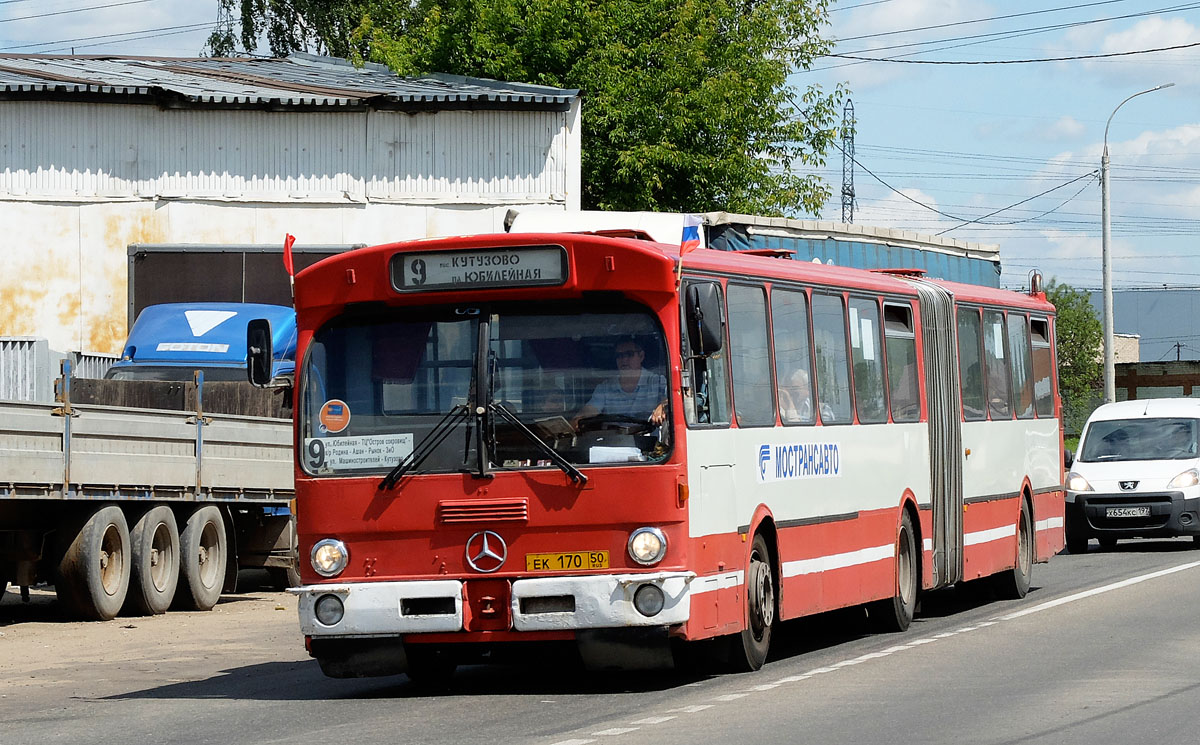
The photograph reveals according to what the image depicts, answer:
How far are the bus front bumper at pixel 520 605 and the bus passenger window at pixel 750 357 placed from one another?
5.64ft

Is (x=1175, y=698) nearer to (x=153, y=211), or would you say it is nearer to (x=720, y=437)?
(x=720, y=437)

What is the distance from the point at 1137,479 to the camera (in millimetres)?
25484

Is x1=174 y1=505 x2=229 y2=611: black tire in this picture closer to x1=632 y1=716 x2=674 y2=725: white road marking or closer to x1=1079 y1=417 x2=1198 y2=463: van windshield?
x1=632 y1=716 x2=674 y2=725: white road marking

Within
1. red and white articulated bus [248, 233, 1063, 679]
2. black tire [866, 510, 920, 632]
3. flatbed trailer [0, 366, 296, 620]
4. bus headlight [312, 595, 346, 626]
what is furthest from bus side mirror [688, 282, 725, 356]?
flatbed trailer [0, 366, 296, 620]

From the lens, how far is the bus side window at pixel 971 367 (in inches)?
680

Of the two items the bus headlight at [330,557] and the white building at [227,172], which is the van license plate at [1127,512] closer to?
the white building at [227,172]

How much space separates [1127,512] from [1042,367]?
243 inches

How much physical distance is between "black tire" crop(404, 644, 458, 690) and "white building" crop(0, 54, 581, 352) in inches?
862

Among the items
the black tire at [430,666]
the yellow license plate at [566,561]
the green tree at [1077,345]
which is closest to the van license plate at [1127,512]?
the black tire at [430,666]

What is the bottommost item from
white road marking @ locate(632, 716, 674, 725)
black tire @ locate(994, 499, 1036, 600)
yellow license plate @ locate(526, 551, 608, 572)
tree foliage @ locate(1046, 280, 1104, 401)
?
white road marking @ locate(632, 716, 674, 725)

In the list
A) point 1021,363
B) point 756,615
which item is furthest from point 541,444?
point 1021,363

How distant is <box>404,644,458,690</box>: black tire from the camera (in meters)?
11.8

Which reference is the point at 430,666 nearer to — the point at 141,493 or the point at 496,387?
the point at 496,387

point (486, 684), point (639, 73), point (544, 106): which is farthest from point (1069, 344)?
point (486, 684)
